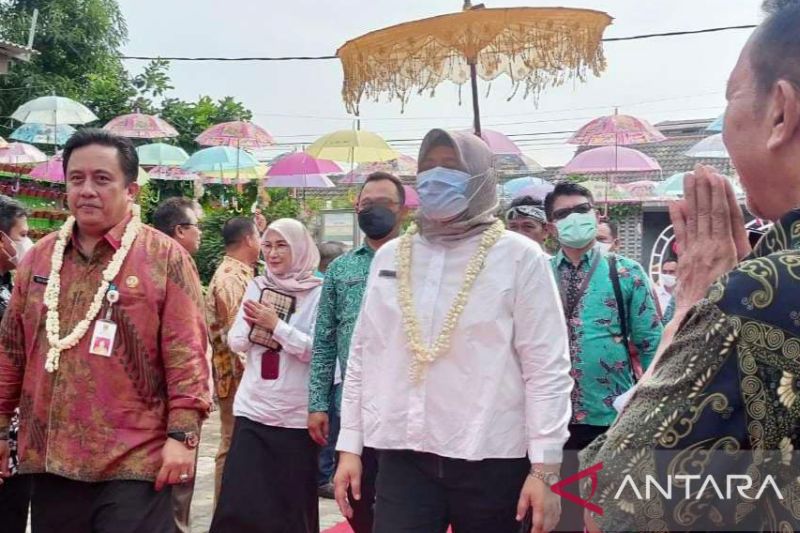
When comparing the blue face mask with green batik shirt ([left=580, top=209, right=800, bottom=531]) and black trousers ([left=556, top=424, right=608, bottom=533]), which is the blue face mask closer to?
black trousers ([left=556, top=424, right=608, bottom=533])

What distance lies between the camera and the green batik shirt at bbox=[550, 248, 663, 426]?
4.25 m

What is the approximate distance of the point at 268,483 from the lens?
4.39 m

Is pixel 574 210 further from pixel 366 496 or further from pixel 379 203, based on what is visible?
pixel 366 496

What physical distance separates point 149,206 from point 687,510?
1297 cm

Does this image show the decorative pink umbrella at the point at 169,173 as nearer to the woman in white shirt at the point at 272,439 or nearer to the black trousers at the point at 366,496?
the woman in white shirt at the point at 272,439

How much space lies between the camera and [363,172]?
555 inches

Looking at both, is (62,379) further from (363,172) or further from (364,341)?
(363,172)

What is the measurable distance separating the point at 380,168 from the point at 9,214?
9293 mm

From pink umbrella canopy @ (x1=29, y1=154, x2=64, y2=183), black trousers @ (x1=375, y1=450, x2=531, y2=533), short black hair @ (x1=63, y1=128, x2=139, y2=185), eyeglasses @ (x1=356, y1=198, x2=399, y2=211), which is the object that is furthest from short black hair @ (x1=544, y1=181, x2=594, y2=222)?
pink umbrella canopy @ (x1=29, y1=154, x2=64, y2=183)

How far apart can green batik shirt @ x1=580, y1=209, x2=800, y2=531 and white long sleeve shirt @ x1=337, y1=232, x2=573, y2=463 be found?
5.26ft

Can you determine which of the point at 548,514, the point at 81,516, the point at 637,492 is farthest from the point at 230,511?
the point at 637,492

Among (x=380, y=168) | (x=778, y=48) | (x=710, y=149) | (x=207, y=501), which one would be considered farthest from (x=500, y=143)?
(x=778, y=48)

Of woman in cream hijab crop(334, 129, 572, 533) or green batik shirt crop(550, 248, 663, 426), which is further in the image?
green batik shirt crop(550, 248, 663, 426)

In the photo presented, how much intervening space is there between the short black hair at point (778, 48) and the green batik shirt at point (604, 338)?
121 inches
